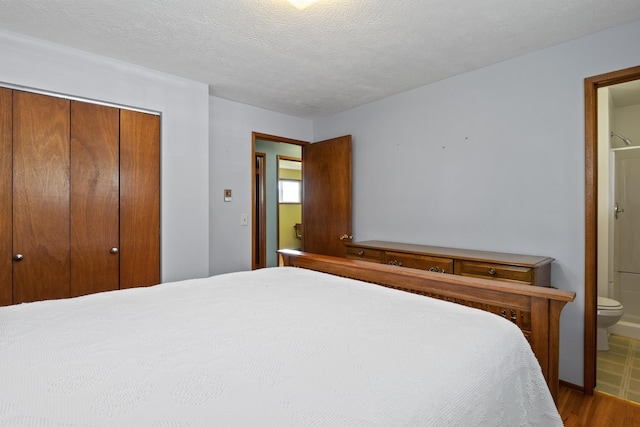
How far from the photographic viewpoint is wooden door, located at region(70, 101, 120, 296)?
249 cm

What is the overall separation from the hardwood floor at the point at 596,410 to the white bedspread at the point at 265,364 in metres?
1.21

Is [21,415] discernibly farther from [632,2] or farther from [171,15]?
[632,2]

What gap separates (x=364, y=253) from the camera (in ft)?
10.3

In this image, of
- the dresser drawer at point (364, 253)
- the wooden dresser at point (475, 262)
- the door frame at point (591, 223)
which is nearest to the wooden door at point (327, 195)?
the dresser drawer at point (364, 253)

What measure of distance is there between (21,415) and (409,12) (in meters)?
Result: 2.35

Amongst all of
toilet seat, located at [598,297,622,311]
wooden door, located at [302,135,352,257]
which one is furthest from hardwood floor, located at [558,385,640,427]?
wooden door, located at [302,135,352,257]

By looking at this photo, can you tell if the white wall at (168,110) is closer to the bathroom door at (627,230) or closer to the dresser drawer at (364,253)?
the dresser drawer at (364,253)

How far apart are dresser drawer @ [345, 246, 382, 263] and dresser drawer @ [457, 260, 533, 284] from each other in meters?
0.76

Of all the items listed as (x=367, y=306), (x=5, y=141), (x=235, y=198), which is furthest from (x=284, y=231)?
(x=367, y=306)

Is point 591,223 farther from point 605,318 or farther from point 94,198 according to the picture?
point 94,198

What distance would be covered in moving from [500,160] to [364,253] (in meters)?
1.39

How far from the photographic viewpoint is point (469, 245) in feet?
9.40

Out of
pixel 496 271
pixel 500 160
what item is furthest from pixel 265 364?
pixel 500 160

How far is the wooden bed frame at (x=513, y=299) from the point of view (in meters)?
1.32
